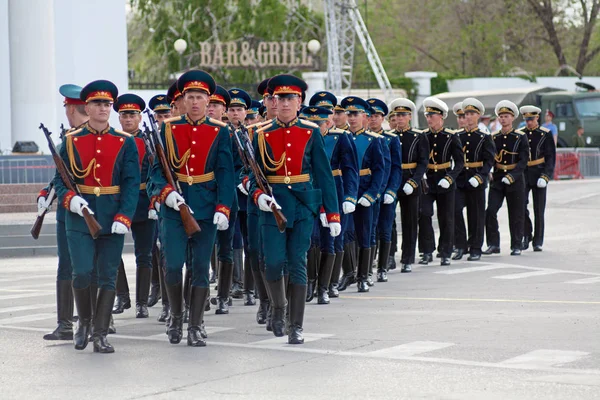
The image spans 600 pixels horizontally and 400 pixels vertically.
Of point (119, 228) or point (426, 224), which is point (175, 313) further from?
point (426, 224)

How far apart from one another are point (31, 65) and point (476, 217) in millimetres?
15060

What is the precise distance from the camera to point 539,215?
1919 centimetres

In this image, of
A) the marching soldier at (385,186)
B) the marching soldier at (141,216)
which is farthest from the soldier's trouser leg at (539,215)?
the marching soldier at (141,216)

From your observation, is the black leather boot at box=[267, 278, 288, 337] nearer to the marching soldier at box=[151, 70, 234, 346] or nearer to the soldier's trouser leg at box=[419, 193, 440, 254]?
the marching soldier at box=[151, 70, 234, 346]

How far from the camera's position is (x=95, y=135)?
10039mm

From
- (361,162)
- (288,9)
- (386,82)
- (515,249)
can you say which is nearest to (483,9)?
(288,9)

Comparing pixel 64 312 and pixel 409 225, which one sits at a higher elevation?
pixel 409 225

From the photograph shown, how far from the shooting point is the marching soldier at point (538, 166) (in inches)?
755

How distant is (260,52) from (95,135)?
46.1m

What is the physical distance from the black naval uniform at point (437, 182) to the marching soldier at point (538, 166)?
196 centimetres

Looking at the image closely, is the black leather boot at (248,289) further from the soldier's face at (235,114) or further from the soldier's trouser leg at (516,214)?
the soldier's trouser leg at (516,214)

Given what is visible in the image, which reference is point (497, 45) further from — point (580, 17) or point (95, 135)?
point (95, 135)

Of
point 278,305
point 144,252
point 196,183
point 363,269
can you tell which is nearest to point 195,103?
point 196,183

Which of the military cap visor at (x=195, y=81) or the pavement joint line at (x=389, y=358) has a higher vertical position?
the military cap visor at (x=195, y=81)
